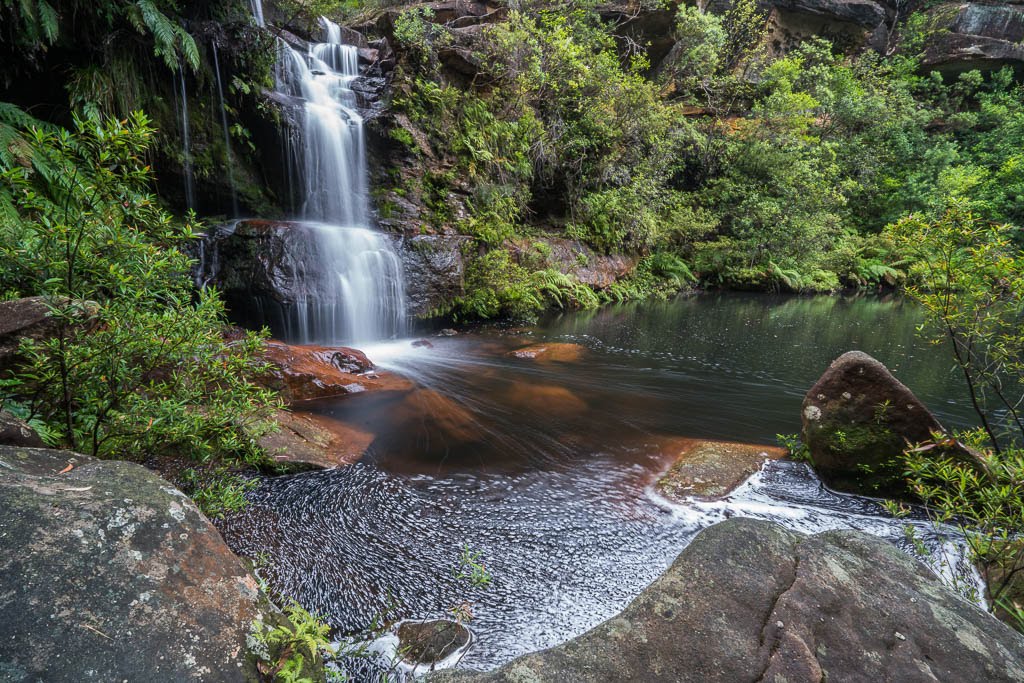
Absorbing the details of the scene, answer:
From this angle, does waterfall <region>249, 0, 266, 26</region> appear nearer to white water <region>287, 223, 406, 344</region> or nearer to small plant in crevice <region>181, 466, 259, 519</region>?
white water <region>287, 223, 406, 344</region>

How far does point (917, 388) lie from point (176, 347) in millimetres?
9536

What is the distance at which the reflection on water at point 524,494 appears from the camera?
266 centimetres

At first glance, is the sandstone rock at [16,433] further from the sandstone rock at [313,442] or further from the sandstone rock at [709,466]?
the sandstone rock at [709,466]

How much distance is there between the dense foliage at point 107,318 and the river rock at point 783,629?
204cm

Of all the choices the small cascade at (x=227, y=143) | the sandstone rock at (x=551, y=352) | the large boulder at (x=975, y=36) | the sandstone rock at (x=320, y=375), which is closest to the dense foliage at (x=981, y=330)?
the sandstone rock at (x=551, y=352)

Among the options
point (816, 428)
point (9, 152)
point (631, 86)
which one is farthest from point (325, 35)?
point (816, 428)

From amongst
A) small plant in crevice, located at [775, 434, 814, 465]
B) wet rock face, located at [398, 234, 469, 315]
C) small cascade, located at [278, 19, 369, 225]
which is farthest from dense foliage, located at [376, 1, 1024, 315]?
small plant in crevice, located at [775, 434, 814, 465]

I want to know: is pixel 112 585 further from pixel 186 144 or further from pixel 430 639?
pixel 186 144

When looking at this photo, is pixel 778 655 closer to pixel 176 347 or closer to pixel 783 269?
pixel 176 347

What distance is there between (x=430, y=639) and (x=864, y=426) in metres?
3.91

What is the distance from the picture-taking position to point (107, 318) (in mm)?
2154

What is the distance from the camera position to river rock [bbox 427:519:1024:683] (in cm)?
122

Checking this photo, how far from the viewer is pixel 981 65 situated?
24453mm

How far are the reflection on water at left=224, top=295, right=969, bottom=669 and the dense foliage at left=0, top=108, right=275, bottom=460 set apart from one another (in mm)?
1042
